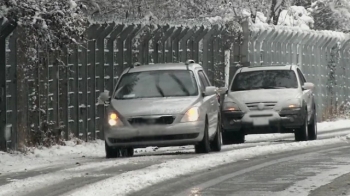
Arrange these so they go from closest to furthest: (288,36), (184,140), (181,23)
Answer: (184,140), (181,23), (288,36)

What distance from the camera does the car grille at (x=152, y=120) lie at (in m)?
19.2

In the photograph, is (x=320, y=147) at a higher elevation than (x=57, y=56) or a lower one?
lower

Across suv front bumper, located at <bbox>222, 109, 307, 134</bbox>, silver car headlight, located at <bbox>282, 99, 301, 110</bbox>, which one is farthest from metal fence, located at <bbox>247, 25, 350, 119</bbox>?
silver car headlight, located at <bbox>282, 99, 301, 110</bbox>

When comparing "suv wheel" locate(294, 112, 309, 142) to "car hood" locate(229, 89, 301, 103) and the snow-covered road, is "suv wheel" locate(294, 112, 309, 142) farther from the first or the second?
the snow-covered road

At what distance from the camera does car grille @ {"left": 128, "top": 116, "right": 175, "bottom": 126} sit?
19.2 meters

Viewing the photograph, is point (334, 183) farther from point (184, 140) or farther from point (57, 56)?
point (57, 56)

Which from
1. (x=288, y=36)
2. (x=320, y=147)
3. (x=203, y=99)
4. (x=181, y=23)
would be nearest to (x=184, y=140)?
(x=203, y=99)

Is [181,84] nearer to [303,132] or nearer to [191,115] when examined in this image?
[191,115]

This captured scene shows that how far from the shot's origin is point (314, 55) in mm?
40781

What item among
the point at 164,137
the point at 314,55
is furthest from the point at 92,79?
the point at 314,55

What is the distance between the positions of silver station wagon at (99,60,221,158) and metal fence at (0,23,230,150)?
1.86 metres

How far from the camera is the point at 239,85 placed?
25016 millimetres

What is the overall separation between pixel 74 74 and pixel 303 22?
2718cm

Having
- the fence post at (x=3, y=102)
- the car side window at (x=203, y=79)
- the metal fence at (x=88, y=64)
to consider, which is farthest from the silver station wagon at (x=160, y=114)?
the metal fence at (x=88, y=64)
